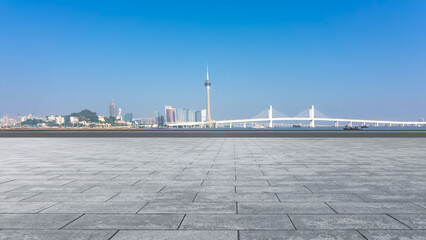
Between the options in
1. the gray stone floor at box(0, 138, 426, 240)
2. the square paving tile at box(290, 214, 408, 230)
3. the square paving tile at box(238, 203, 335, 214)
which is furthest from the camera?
the square paving tile at box(238, 203, 335, 214)

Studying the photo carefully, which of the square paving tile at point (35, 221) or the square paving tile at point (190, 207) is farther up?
the square paving tile at point (35, 221)

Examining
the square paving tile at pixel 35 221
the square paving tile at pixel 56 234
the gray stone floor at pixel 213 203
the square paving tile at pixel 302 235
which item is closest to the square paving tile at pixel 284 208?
the gray stone floor at pixel 213 203

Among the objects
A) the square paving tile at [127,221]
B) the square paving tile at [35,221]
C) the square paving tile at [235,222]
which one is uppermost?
the square paving tile at [35,221]

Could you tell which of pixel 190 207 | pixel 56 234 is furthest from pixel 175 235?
pixel 56 234

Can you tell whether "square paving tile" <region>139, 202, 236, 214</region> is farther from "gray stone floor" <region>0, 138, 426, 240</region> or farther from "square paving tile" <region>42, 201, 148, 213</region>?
"square paving tile" <region>42, 201, 148, 213</region>

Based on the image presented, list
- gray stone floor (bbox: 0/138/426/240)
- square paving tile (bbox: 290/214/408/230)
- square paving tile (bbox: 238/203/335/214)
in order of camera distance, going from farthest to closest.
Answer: square paving tile (bbox: 238/203/335/214) → square paving tile (bbox: 290/214/408/230) → gray stone floor (bbox: 0/138/426/240)

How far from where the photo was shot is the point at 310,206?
18.2 feet

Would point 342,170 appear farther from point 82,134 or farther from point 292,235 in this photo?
point 82,134

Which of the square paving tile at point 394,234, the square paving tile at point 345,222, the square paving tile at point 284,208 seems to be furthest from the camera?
the square paving tile at point 284,208

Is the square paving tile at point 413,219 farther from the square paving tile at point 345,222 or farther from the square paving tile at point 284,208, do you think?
the square paving tile at point 284,208

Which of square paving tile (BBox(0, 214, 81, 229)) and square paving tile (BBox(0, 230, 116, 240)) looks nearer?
square paving tile (BBox(0, 230, 116, 240))

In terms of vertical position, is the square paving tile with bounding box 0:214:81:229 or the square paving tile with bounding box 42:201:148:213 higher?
the square paving tile with bounding box 0:214:81:229

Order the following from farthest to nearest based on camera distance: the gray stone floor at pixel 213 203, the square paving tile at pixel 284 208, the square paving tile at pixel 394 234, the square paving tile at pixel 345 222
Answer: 1. the square paving tile at pixel 284 208
2. the square paving tile at pixel 345 222
3. the gray stone floor at pixel 213 203
4. the square paving tile at pixel 394 234

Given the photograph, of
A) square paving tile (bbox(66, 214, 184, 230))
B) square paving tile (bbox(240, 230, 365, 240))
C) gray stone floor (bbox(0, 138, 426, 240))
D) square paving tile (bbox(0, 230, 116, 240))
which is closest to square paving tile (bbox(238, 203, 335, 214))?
gray stone floor (bbox(0, 138, 426, 240))
